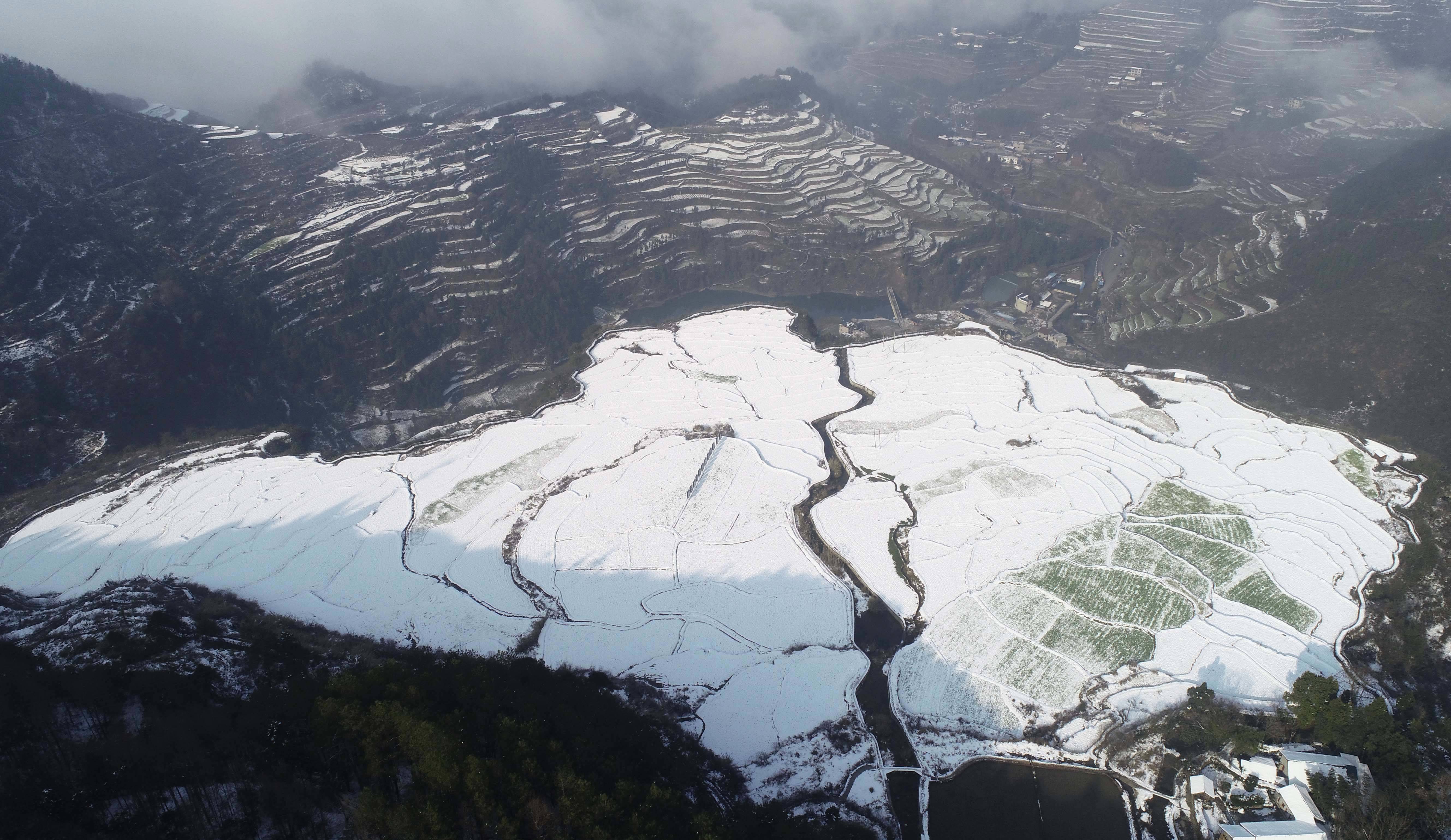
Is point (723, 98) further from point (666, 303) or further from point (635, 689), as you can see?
point (635, 689)

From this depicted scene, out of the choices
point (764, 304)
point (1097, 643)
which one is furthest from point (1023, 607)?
point (764, 304)

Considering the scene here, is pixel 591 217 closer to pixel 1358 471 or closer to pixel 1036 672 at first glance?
pixel 1036 672

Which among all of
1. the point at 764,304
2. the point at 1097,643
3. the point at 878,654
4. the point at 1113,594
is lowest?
the point at 764,304

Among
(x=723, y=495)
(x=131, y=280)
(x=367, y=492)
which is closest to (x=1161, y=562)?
(x=723, y=495)

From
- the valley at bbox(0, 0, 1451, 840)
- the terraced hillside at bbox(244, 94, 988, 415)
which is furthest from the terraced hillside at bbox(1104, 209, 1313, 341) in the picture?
the terraced hillside at bbox(244, 94, 988, 415)

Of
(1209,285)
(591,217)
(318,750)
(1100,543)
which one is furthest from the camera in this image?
(591,217)

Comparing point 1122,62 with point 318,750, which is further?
point 1122,62

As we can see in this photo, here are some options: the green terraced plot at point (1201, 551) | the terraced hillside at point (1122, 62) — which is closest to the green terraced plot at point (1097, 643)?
the green terraced plot at point (1201, 551)

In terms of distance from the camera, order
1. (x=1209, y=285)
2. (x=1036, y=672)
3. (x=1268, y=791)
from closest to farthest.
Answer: (x=1268, y=791), (x=1036, y=672), (x=1209, y=285)
